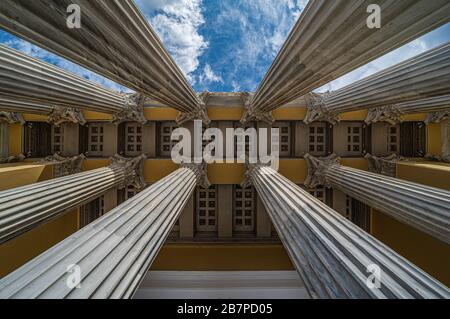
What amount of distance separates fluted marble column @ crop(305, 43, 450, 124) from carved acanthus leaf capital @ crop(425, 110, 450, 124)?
19.8 ft

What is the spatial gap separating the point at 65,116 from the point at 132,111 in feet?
12.3

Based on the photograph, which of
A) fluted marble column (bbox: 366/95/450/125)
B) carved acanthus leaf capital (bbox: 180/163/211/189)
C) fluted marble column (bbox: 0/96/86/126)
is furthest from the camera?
carved acanthus leaf capital (bbox: 180/163/211/189)

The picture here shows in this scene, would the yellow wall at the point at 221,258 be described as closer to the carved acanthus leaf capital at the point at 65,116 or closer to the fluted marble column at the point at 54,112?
the carved acanthus leaf capital at the point at 65,116

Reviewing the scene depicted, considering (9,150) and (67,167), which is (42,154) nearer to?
(9,150)

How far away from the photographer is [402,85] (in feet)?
23.5

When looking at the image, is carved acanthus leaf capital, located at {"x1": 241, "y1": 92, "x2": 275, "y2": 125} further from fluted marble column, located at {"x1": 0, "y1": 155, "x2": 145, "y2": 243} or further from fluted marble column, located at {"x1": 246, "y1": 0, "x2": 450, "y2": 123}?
fluted marble column, located at {"x1": 0, "y1": 155, "x2": 145, "y2": 243}

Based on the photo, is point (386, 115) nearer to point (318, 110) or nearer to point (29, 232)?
point (318, 110)

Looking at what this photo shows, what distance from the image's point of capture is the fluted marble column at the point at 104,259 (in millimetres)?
3359

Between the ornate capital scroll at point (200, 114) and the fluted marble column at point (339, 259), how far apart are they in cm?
787

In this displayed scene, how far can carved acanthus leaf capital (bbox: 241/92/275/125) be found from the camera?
40.9 feet

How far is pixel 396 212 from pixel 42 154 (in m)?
18.3

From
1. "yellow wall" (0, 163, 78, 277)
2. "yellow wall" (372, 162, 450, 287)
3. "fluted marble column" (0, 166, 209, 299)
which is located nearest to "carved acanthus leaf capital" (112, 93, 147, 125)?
"yellow wall" (0, 163, 78, 277)

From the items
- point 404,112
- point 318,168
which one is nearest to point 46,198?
point 318,168
